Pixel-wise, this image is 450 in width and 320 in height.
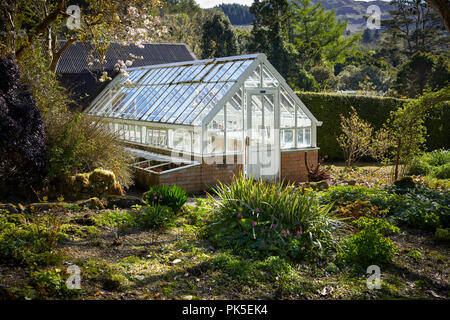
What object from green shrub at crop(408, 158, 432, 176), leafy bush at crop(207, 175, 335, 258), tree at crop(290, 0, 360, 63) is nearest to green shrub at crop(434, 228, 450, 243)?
leafy bush at crop(207, 175, 335, 258)

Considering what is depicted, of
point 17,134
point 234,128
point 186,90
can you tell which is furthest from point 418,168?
point 17,134

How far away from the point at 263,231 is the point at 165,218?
5.27ft

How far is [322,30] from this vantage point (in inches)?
1828

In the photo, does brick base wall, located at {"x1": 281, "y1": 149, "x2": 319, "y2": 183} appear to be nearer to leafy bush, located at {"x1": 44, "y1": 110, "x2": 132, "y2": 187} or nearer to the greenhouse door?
the greenhouse door

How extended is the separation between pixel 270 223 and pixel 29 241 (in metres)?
3.09

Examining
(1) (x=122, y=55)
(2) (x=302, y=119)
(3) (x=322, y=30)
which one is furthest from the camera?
(3) (x=322, y=30)

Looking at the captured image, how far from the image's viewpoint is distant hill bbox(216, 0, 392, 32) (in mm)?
86125

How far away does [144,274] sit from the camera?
15.8 ft

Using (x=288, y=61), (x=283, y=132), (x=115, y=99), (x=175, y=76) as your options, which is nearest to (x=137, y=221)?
(x=283, y=132)

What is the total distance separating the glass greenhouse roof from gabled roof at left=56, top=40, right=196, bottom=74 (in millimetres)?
3648

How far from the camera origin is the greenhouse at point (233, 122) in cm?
1172

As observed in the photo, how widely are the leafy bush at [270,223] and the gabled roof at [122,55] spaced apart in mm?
14863

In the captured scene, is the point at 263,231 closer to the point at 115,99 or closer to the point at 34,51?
the point at 34,51

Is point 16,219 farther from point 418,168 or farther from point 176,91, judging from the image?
point 418,168
